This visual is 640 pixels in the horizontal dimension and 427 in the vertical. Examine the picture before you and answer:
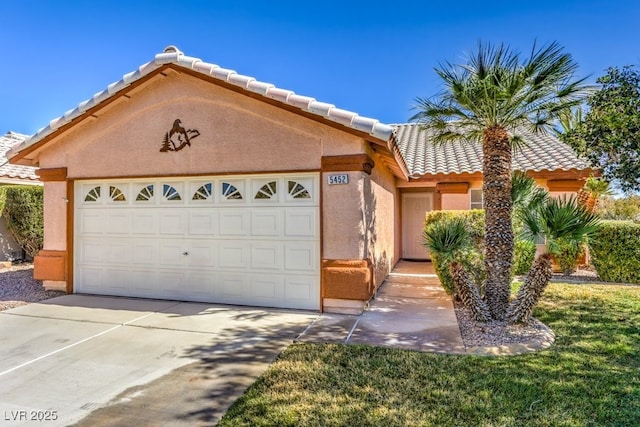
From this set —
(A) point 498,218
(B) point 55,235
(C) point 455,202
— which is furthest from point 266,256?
(C) point 455,202

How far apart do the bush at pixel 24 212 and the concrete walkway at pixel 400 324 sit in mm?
12752

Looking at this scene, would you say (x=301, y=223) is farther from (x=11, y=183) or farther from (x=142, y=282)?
(x=11, y=183)

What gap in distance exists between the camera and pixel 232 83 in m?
8.18

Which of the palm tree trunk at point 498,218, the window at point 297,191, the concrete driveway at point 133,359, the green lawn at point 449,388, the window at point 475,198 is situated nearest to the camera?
the green lawn at point 449,388

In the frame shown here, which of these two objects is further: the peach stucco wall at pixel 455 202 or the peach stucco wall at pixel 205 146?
the peach stucco wall at pixel 455 202

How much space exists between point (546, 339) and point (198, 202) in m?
7.79

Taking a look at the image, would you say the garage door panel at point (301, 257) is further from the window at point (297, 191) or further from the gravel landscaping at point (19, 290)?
the gravel landscaping at point (19, 290)

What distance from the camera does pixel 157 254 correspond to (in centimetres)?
947

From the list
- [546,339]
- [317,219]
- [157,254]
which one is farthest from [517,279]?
[157,254]

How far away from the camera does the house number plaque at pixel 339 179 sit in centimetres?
794

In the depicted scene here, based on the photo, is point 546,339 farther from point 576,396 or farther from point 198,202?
point 198,202

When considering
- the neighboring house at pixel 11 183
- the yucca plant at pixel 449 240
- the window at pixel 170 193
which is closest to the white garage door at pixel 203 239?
the window at pixel 170 193

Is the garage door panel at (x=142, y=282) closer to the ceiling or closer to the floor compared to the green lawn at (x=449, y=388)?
closer to the ceiling

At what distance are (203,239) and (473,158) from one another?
10.9 metres
